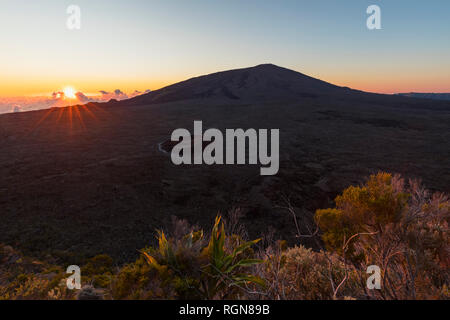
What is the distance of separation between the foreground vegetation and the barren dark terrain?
9.78 feet

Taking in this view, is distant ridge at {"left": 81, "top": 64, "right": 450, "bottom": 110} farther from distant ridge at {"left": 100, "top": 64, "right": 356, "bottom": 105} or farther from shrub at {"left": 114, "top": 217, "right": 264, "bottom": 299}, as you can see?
shrub at {"left": 114, "top": 217, "right": 264, "bottom": 299}

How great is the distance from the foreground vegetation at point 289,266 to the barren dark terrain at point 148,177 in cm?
298

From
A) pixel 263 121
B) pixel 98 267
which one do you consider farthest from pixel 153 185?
pixel 263 121

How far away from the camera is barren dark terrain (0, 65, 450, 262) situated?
1369 cm

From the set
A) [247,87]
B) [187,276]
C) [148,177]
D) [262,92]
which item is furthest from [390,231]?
[247,87]

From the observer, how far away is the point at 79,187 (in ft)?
61.8

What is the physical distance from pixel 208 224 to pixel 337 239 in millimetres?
8816

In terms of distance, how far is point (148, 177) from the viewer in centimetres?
2205

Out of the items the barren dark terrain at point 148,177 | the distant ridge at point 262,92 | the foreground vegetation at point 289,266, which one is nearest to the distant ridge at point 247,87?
the distant ridge at point 262,92

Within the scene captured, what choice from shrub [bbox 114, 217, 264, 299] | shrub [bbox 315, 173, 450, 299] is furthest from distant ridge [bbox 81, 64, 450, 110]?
A: shrub [bbox 114, 217, 264, 299]

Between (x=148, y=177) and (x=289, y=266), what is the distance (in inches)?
718

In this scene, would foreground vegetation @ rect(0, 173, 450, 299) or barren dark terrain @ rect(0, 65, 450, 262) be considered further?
barren dark terrain @ rect(0, 65, 450, 262)
